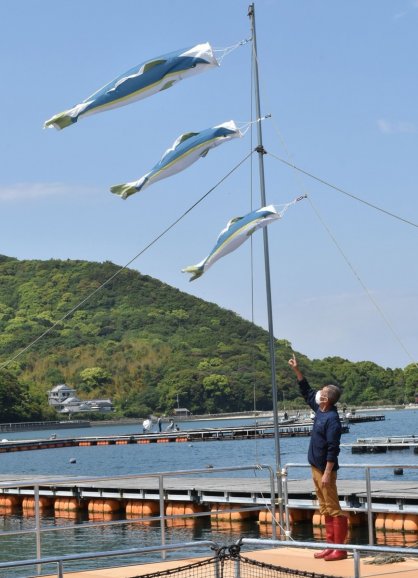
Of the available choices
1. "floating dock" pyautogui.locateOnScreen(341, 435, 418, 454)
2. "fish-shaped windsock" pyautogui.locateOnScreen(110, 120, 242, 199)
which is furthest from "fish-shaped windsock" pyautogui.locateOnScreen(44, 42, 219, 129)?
"floating dock" pyautogui.locateOnScreen(341, 435, 418, 454)

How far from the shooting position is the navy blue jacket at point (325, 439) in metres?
12.8

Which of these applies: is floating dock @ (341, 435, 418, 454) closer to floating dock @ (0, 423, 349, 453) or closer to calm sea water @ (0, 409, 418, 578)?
calm sea water @ (0, 409, 418, 578)

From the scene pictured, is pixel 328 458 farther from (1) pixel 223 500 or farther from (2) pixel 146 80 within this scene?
(1) pixel 223 500

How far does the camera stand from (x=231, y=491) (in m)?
27.2

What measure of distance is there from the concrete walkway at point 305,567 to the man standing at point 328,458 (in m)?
0.28

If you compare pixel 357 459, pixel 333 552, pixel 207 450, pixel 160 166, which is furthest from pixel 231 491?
pixel 207 450

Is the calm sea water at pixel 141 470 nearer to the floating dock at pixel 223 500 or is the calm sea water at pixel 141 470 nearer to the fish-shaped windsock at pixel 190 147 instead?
the floating dock at pixel 223 500

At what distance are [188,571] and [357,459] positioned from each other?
58.0 m

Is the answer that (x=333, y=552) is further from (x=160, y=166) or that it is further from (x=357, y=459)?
(x=357, y=459)

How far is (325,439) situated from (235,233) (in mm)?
3991

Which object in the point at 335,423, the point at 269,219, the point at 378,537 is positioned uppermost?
the point at 269,219

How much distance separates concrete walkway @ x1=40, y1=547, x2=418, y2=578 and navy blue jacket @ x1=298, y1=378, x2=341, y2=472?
1.10 meters

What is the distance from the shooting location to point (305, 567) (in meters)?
12.3

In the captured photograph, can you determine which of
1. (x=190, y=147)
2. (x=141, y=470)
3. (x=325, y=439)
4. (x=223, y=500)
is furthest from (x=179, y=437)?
(x=325, y=439)
